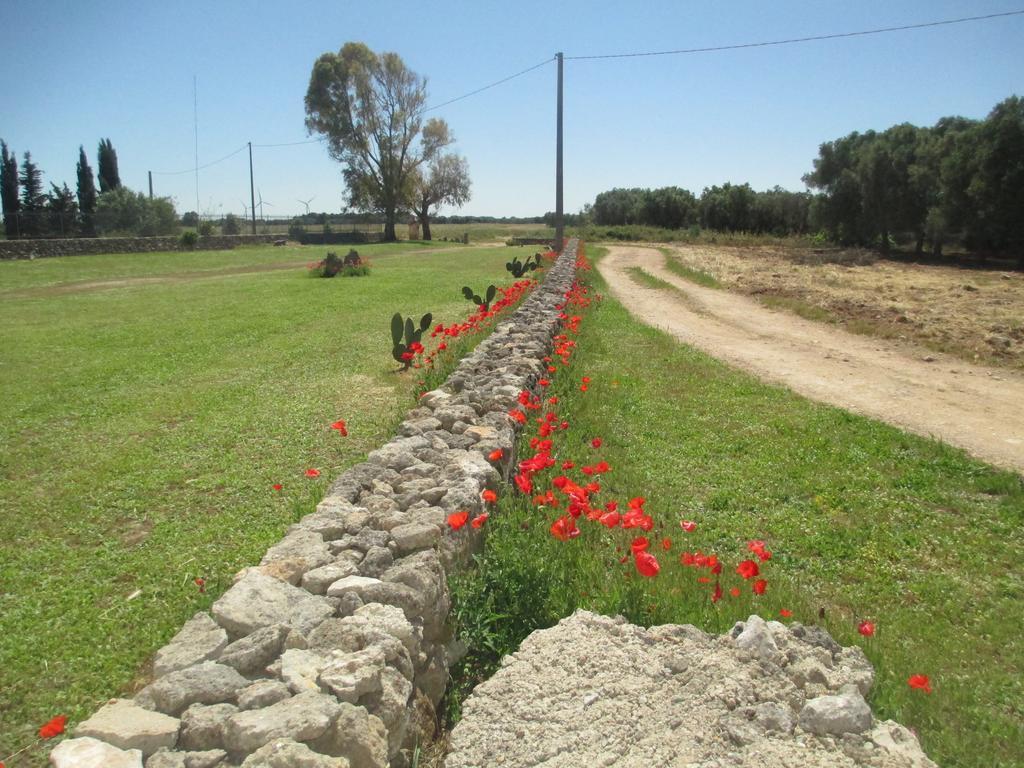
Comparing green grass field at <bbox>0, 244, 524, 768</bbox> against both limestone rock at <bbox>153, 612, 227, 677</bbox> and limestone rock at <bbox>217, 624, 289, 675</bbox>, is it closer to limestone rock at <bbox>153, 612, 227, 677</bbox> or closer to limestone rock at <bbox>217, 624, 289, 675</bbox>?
limestone rock at <bbox>153, 612, 227, 677</bbox>

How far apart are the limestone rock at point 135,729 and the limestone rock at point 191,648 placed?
0.23 metres

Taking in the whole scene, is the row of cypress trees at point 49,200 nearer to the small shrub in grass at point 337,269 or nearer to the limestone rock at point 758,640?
the small shrub in grass at point 337,269

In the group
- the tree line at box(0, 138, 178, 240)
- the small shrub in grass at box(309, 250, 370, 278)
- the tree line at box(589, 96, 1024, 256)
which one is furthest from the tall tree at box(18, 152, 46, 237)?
the tree line at box(589, 96, 1024, 256)

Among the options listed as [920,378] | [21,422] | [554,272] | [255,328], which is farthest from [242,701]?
[554,272]

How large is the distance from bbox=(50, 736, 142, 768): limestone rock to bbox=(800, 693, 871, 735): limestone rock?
1673 millimetres

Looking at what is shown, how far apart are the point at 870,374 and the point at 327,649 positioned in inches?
320

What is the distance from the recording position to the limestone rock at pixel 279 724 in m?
1.74

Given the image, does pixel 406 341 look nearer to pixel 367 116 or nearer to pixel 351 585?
pixel 351 585

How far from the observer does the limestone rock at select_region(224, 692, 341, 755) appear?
1.74m

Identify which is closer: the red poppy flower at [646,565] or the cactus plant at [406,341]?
the red poppy flower at [646,565]

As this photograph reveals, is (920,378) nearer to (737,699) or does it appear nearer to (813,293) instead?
(737,699)

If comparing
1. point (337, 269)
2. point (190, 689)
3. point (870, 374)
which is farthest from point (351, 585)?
point (337, 269)

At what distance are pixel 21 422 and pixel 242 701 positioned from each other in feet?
17.4

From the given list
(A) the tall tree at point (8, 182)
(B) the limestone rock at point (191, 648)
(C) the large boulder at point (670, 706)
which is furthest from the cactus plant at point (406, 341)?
(A) the tall tree at point (8, 182)
